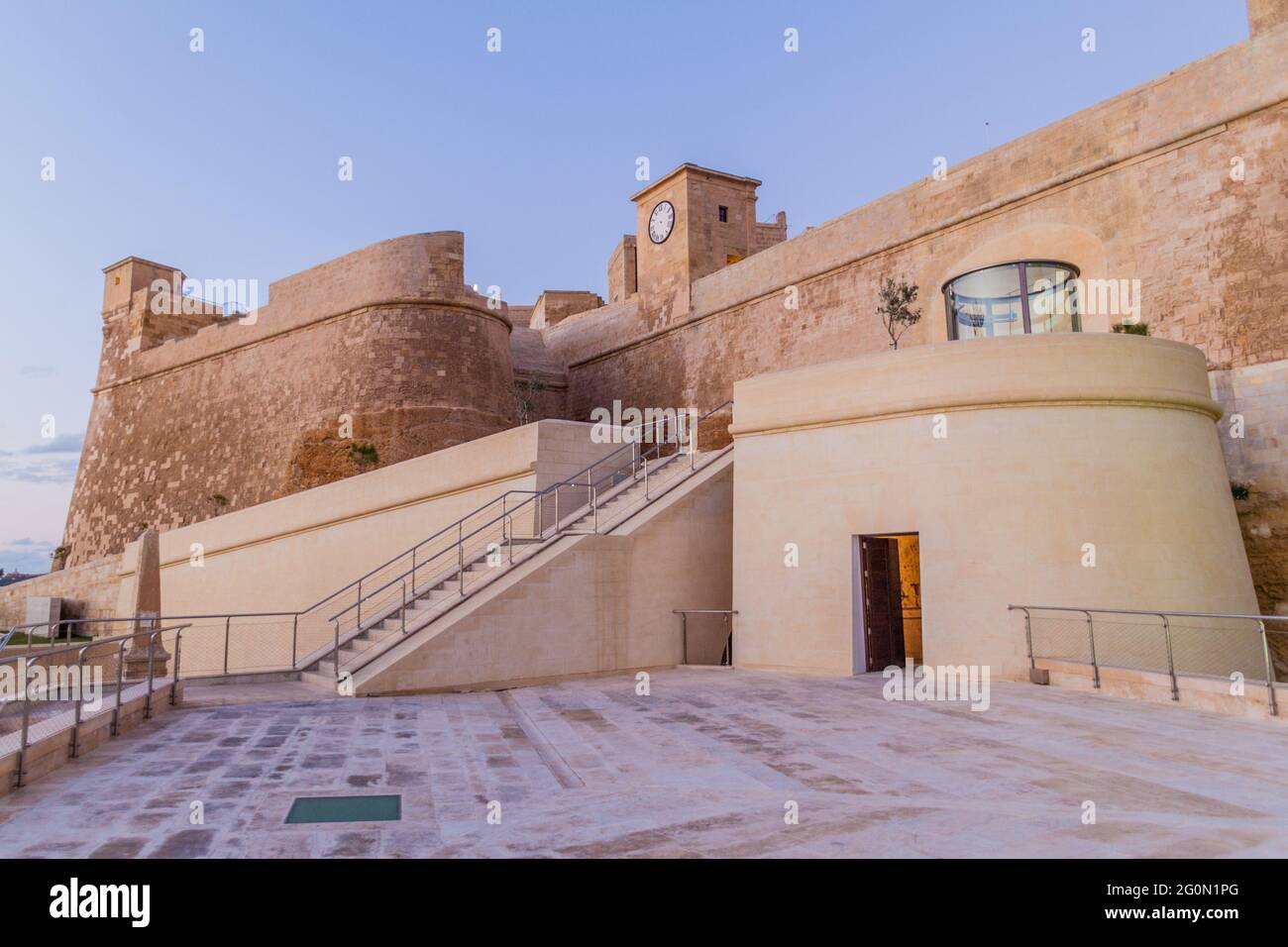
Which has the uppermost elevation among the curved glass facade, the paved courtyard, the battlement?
the battlement

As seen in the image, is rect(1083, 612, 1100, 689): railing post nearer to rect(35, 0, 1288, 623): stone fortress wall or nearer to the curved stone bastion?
the curved stone bastion

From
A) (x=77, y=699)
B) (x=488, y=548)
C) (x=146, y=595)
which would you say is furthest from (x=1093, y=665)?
(x=146, y=595)

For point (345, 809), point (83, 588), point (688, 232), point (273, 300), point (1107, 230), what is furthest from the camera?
point (273, 300)

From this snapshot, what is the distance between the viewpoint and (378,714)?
921cm

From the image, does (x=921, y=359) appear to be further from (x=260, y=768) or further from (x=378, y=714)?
(x=260, y=768)

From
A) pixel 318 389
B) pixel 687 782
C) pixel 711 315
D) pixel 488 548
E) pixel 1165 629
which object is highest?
pixel 711 315

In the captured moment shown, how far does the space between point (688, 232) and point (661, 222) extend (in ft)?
5.66

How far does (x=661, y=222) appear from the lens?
1203 inches

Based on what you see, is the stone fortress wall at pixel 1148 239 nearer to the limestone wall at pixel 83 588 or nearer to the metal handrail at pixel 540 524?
the metal handrail at pixel 540 524

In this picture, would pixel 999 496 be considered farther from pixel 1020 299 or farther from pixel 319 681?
pixel 319 681

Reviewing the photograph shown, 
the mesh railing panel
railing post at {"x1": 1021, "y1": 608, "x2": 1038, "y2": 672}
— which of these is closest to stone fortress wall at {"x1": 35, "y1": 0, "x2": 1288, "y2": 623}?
the mesh railing panel

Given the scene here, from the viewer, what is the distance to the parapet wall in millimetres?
28344

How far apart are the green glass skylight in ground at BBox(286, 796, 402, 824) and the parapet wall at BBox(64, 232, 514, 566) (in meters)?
22.7
